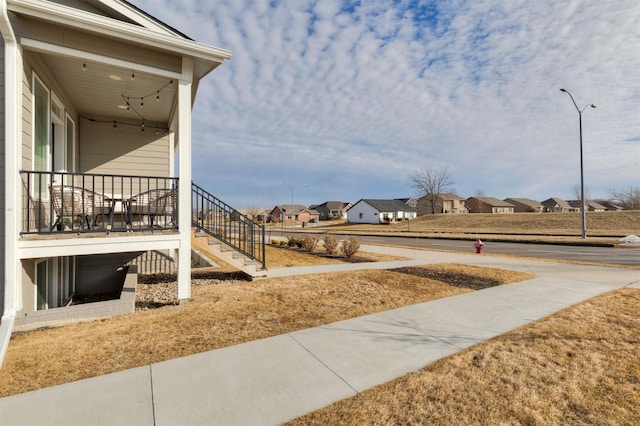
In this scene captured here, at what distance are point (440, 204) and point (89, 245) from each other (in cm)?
8083

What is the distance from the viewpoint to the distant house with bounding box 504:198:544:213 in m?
91.6

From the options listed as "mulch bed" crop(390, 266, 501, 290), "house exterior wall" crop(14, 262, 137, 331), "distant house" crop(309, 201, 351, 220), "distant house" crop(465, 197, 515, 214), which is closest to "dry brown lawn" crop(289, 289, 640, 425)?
"mulch bed" crop(390, 266, 501, 290)

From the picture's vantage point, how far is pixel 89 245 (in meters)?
5.24

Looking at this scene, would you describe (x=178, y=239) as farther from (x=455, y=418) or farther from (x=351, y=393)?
(x=455, y=418)

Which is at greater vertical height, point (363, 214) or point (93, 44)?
point (93, 44)

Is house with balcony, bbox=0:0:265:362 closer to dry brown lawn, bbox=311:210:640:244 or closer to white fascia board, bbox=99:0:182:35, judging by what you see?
white fascia board, bbox=99:0:182:35

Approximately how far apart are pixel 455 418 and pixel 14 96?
6.97 metres

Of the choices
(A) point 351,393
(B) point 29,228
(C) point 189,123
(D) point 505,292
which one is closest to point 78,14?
(C) point 189,123

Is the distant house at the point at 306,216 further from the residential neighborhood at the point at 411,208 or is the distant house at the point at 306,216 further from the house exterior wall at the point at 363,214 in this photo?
the house exterior wall at the point at 363,214

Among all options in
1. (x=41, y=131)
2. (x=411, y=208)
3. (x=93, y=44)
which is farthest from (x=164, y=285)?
(x=411, y=208)

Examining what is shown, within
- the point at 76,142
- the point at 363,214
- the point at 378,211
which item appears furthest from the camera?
the point at 363,214

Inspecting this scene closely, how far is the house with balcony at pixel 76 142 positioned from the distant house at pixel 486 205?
89.5 m

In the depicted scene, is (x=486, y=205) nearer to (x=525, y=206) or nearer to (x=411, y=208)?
(x=525, y=206)

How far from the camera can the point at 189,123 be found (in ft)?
20.4
